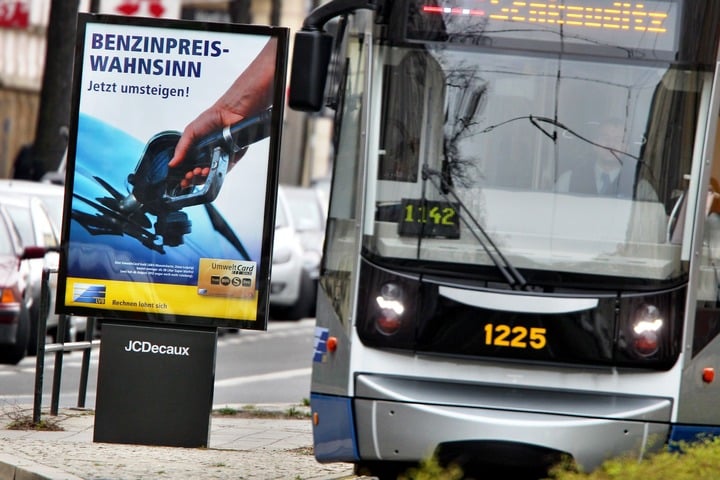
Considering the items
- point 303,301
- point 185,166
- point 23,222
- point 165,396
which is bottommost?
point 303,301

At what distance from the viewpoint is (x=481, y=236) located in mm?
8836

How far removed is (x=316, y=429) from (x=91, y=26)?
124 inches

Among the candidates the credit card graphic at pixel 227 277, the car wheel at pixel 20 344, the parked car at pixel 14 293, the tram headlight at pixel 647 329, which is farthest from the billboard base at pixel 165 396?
the car wheel at pixel 20 344

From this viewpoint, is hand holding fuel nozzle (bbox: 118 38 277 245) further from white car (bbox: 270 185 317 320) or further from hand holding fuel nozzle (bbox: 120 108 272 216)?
white car (bbox: 270 185 317 320)

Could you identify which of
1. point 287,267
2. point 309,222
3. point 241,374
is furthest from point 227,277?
point 309,222

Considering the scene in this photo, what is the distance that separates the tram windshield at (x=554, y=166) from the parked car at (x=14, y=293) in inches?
338

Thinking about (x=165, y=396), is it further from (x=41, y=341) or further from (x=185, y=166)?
(x=185, y=166)

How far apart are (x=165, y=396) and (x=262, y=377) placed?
7431 millimetres

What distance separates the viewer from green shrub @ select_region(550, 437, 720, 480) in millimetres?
7704

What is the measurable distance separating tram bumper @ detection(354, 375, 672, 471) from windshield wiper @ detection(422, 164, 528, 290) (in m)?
0.55

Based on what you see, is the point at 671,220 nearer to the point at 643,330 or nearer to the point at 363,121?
the point at 643,330

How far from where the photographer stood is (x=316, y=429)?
364 inches

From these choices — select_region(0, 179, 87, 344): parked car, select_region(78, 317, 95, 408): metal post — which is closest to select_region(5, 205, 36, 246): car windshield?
select_region(0, 179, 87, 344): parked car

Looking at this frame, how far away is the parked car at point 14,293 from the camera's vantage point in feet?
55.1
